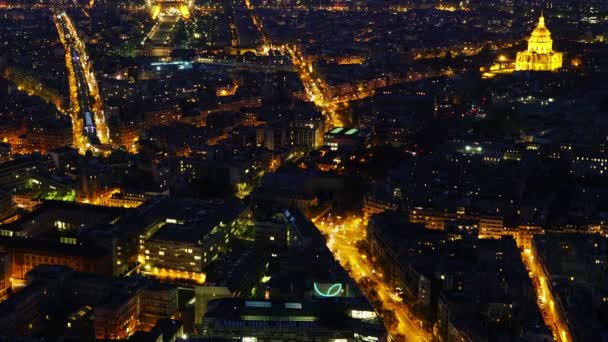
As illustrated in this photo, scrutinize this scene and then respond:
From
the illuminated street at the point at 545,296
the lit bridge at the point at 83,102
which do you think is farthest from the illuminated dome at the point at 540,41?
the illuminated street at the point at 545,296

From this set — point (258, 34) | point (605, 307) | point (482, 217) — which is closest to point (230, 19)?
point (258, 34)

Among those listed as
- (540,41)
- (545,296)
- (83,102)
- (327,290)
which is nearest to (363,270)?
(327,290)

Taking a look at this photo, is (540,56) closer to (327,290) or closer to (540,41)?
(540,41)

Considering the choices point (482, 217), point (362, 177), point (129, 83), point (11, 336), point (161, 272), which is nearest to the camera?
point (11, 336)


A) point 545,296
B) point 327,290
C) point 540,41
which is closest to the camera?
point 327,290

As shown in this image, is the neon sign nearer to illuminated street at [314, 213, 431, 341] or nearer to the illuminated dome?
illuminated street at [314, 213, 431, 341]

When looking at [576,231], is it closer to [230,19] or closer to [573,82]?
[573,82]
